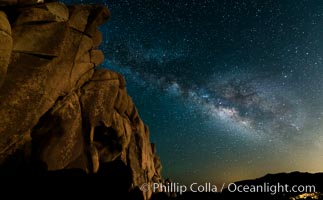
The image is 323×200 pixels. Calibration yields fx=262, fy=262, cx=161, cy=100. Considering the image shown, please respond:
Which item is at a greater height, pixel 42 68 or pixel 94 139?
pixel 42 68

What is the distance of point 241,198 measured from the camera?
55.6 ft

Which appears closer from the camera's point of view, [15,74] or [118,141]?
[15,74]

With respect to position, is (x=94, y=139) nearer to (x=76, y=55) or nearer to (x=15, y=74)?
(x=76, y=55)

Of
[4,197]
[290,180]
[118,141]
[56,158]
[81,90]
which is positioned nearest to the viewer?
[4,197]

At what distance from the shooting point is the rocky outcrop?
17766mm

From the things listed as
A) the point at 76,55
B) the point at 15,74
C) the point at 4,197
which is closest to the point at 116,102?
the point at 76,55

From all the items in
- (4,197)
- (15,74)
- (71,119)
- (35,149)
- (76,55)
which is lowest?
(4,197)

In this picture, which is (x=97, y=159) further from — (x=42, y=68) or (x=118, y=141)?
(x=42, y=68)

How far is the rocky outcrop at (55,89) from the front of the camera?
1777cm

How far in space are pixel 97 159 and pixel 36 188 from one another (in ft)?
30.2

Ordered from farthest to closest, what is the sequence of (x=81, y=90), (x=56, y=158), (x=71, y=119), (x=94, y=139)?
(x=94, y=139) < (x=81, y=90) < (x=71, y=119) < (x=56, y=158)

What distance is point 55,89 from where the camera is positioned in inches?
832

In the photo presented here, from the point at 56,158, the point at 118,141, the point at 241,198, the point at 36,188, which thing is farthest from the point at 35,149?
the point at 241,198

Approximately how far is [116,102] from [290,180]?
19974 mm
